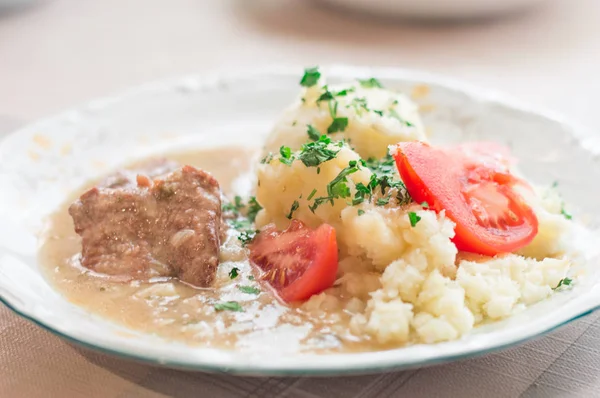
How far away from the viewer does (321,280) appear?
11.1ft

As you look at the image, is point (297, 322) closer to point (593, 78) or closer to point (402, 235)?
point (402, 235)

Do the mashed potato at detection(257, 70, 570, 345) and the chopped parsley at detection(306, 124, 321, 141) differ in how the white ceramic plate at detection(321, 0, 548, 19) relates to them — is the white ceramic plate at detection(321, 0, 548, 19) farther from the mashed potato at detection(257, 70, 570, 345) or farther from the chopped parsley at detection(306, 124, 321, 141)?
the mashed potato at detection(257, 70, 570, 345)

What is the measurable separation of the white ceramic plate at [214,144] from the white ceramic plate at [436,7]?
6.75 feet

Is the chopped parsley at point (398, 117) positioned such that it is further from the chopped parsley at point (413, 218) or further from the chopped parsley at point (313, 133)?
the chopped parsley at point (413, 218)

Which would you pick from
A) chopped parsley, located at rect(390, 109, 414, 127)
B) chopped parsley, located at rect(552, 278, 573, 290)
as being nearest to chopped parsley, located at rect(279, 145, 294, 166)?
chopped parsley, located at rect(390, 109, 414, 127)

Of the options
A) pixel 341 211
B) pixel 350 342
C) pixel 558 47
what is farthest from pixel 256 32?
pixel 350 342

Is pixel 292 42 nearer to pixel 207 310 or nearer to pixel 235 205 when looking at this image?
pixel 235 205

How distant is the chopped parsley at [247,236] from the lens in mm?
3906

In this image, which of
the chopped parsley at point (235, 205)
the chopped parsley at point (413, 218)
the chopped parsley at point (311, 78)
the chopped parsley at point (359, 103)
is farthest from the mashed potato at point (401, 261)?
the chopped parsley at point (311, 78)

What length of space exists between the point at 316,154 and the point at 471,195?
30.2 inches

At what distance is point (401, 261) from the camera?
10.6 feet

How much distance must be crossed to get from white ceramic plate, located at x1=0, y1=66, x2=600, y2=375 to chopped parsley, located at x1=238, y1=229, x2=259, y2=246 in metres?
0.91

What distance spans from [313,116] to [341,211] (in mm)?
995

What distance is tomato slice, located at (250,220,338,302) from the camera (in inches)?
133
